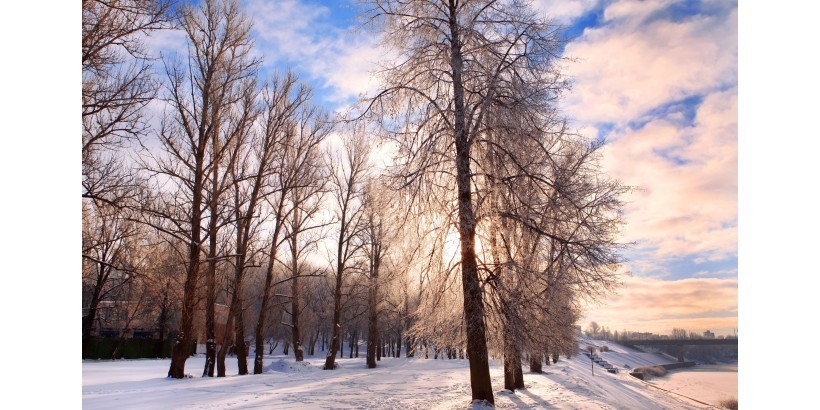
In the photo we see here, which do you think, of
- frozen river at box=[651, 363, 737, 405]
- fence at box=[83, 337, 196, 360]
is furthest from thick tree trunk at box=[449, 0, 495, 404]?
fence at box=[83, 337, 196, 360]

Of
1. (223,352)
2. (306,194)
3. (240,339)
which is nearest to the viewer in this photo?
(223,352)

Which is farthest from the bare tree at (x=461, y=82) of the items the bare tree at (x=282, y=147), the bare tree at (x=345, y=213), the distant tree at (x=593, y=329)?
the bare tree at (x=345, y=213)

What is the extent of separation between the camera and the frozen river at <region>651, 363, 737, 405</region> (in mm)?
3468

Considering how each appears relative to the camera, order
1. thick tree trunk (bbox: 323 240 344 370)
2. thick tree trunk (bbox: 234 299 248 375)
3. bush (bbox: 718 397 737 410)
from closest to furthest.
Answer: bush (bbox: 718 397 737 410), thick tree trunk (bbox: 234 299 248 375), thick tree trunk (bbox: 323 240 344 370)

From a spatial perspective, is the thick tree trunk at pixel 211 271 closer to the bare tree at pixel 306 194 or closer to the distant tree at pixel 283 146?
the distant tree at pixel 283 146

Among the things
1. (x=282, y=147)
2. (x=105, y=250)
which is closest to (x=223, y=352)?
(x=282, y=147)

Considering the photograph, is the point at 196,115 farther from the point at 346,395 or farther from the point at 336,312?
the point at 336,312

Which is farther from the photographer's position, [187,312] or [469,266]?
[187,312]

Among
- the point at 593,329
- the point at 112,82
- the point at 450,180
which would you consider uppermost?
the point at 112,82

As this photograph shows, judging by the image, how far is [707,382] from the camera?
3941 millimetres

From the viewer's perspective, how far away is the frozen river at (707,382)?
11.4 ft

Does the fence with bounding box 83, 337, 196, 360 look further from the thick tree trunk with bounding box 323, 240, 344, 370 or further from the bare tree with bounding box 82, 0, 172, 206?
the bare tree with bounding box 82, 0, 172, 206
